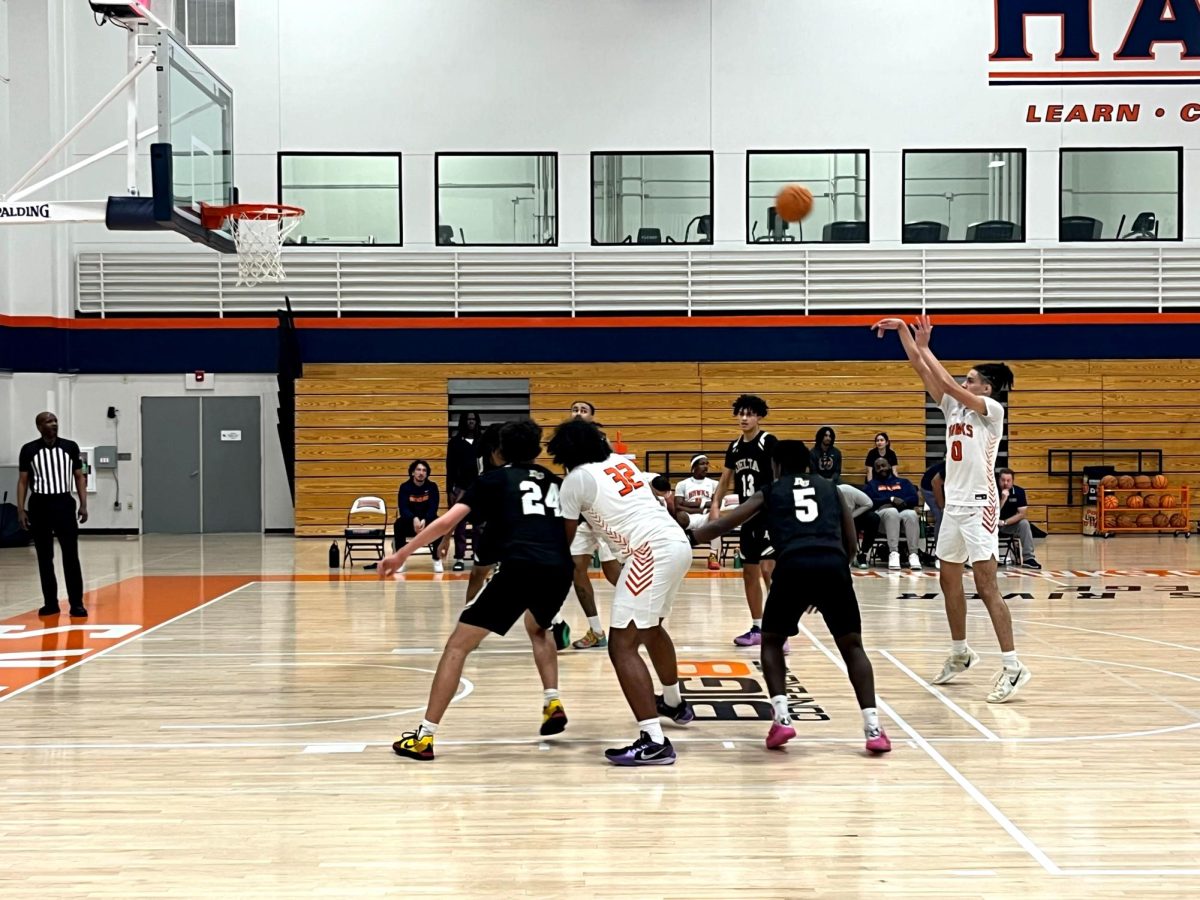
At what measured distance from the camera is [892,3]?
64.2 ft

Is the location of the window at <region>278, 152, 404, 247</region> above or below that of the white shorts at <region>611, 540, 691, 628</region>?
above

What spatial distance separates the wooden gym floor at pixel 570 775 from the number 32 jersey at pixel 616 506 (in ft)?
3.74

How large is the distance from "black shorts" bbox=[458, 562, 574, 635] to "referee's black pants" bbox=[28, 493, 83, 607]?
640 centimetres

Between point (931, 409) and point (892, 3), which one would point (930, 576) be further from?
point (892, 3)


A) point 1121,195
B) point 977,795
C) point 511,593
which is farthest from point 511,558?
point 1121,195

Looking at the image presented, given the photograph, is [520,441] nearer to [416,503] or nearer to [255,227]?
A: [255,227]

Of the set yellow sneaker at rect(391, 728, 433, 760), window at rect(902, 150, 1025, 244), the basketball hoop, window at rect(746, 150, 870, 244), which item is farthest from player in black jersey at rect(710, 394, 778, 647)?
window at rect(902, 150, 1025, 244)

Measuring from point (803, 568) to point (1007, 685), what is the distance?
198 cm

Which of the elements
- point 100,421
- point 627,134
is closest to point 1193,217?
point 627,134

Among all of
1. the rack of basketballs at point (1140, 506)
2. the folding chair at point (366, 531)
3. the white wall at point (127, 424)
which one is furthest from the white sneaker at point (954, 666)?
the white wall at point (127, 424)

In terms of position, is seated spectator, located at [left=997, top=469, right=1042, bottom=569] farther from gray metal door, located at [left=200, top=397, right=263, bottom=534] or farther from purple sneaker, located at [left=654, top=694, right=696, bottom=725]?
gray metal door, located at [left=200, top=397, right=263, bottom=534]

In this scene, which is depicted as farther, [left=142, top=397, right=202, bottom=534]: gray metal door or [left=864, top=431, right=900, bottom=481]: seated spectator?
[left=142, top=397, right=202, bottom=534]: gray metal door

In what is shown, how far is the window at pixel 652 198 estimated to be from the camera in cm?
1964

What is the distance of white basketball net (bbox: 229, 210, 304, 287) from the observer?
12.9 m
